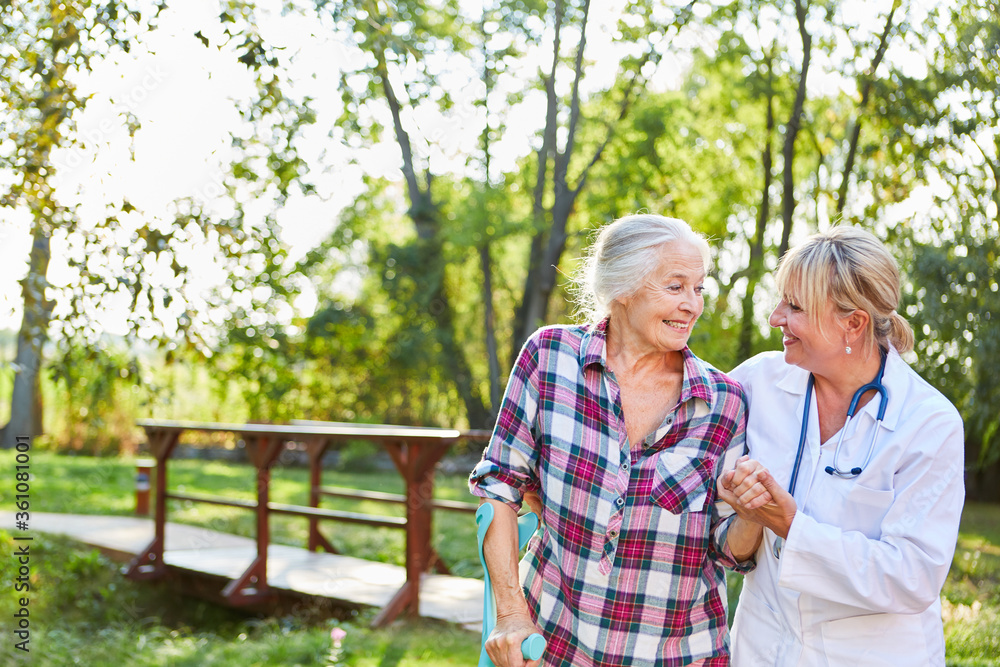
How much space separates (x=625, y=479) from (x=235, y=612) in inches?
197

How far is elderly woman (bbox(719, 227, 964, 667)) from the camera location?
1.66 m

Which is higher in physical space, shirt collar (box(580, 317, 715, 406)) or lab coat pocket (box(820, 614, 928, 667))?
shirt collar (box(580, 317, 715, 406))

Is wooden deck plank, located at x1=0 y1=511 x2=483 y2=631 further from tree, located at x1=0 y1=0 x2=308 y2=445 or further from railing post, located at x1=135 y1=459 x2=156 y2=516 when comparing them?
tree, located at x1=0 y1=0 x2=308 y2=445

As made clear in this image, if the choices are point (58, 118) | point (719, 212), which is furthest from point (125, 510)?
point (719, 212)

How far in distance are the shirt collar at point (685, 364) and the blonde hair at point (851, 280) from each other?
25 centimetres

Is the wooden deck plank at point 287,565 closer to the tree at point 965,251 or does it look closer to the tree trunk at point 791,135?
the tree at point 965,251

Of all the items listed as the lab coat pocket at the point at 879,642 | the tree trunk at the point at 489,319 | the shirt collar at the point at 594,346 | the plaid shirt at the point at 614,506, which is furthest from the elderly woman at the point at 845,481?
the tree trunk at the point at 489,319

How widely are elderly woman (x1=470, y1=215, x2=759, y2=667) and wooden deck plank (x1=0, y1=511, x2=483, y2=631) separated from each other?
2924 millimetres

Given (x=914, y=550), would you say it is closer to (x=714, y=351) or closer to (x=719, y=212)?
(x=714, y=351)

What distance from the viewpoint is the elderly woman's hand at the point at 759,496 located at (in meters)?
1.70

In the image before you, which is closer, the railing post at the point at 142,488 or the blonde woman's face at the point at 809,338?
the blonde woman's face at the point at 809,338

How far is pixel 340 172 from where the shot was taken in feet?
33.9

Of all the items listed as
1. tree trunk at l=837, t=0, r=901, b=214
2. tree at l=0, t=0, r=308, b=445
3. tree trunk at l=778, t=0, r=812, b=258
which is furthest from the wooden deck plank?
tree trunk at l=778, t=0, r=812, b=258

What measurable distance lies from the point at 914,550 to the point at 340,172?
9337mm
